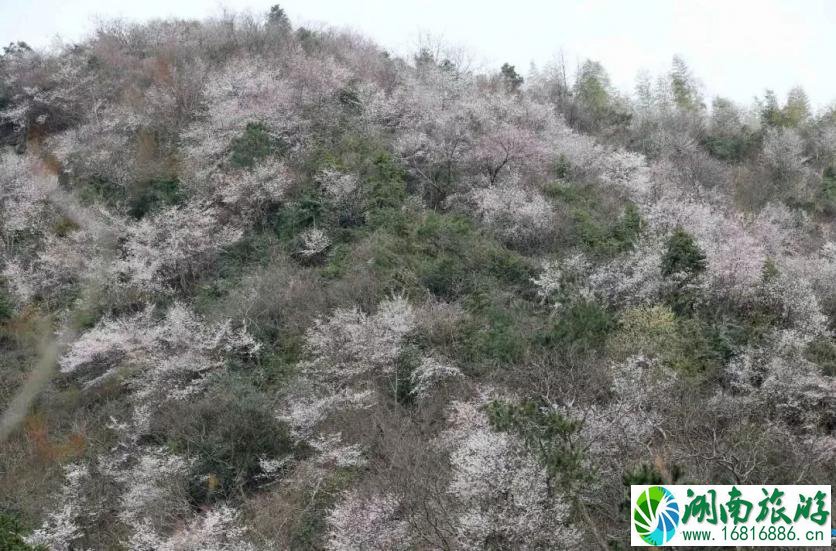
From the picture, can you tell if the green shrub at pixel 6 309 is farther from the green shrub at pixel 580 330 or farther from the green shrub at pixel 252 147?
the green shrub at pixel 580 330

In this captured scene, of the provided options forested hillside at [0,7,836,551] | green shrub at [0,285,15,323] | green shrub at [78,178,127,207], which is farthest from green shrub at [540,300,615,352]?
green shrub at [78,178,127,207]

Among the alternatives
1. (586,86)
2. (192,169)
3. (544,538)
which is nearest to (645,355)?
(544,538)

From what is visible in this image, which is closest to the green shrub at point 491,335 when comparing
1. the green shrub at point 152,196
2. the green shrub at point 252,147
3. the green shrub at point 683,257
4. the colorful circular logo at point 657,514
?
the green shrub at point 683,257

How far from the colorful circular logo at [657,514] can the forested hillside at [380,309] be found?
0.20 meters

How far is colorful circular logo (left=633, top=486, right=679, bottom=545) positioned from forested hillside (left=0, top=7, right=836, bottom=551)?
0.20 meters

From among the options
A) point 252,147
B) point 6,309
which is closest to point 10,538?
point 6,309

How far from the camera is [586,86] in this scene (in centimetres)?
4294

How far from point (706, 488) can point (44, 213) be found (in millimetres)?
28683

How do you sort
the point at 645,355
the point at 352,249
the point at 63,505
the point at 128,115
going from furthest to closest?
→ the point at 128,115 < the point at 352,249 < the point at 63,505 < the point at 645,355

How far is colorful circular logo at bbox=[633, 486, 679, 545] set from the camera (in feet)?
24.2

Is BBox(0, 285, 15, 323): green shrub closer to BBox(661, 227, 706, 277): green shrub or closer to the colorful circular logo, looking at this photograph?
BBox(661, 227, 706, 277): green shrub

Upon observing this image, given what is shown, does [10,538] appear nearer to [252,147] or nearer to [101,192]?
→ [252,147]

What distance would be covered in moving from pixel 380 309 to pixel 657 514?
40.3 feet

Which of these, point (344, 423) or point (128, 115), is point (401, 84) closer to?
point (128, 115)
